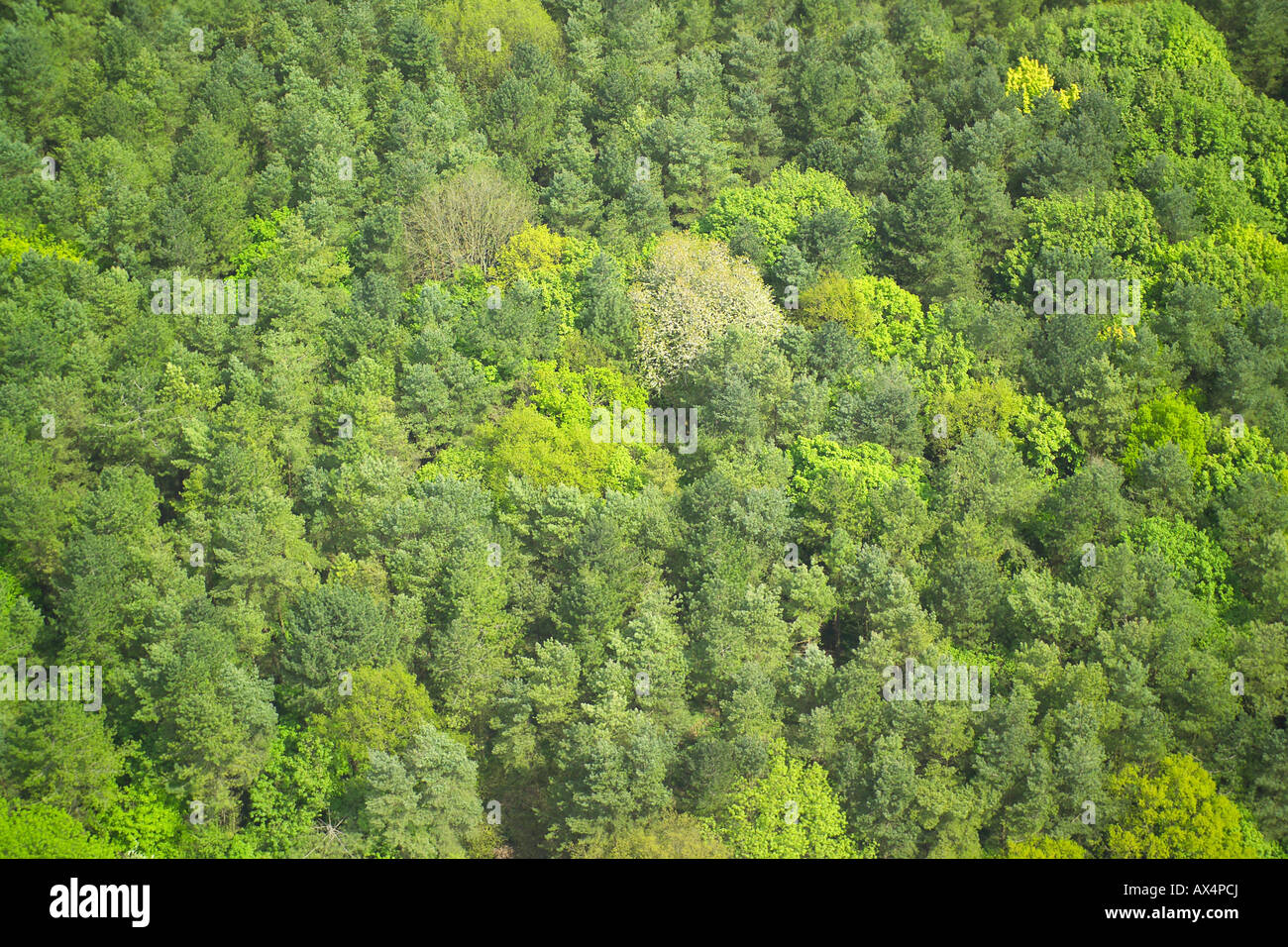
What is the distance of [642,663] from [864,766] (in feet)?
29.3

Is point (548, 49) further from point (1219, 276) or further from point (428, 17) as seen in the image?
point (1219, 276)

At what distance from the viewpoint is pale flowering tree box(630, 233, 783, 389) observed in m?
72.4

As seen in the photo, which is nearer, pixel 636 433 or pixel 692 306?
pixel 636 433

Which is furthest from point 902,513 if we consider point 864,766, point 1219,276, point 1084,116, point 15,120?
point 15,120

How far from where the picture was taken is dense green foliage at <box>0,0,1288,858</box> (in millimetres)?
60031

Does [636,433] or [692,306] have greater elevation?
[692,306]

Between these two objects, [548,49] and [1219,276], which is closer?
[1219,276]

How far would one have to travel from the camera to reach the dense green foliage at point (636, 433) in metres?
60.0

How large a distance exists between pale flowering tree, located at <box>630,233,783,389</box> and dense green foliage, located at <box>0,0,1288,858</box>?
10.5 inches

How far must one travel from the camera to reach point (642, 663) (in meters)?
61.4

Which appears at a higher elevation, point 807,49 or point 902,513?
point 807,49

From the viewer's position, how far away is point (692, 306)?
239 feet

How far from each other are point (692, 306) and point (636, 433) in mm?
6554

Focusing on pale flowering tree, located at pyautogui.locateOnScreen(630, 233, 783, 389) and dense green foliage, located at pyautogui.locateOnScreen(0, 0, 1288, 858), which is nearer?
dense green foliage, located at pyautogui.locateOnScreen(0, 0, 1288, 858)
